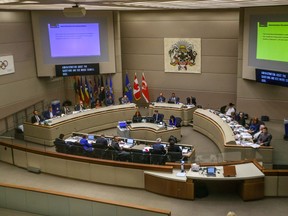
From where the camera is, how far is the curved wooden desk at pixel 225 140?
10.0 m

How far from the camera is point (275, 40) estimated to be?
14266 mm

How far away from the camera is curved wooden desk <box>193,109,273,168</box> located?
32.9ft

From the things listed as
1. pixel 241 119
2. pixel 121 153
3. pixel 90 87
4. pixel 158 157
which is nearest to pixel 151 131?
pixel 241 119

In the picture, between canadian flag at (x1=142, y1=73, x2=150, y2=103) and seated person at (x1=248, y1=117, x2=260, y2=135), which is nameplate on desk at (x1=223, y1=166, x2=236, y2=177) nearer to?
seated person at (x1=248, y1=117, x2=260, y2=135)

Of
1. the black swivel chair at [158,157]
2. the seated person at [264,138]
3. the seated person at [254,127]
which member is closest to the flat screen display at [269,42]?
the seated person at [254,127]

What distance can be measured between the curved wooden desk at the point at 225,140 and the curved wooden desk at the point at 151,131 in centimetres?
122

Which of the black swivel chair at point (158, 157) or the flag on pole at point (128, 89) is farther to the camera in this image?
the flag on pole at point (128, 89)

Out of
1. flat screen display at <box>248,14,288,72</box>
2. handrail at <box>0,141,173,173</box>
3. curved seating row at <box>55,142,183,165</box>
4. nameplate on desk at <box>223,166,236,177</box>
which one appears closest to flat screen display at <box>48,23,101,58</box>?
handrail at <box>0,141,173,173</box>

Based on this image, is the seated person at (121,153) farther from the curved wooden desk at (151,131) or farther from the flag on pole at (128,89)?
the flag on pole at (128,89)

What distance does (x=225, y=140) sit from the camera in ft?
37.8

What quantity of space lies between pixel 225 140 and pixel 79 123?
6.16 m

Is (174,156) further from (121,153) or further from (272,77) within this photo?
(272,77)

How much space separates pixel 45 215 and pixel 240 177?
4.73 meters

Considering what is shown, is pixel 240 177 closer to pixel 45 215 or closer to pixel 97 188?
pixel 97 188
